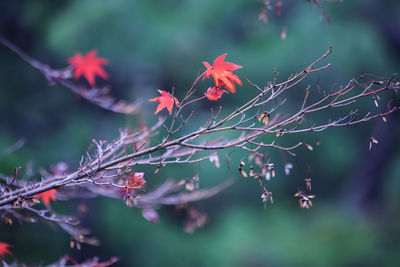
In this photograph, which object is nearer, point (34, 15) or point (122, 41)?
point (34, 15)

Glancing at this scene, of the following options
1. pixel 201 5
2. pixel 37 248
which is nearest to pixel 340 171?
pixel 201 5

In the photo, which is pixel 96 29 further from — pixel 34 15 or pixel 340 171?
pixel 340 171

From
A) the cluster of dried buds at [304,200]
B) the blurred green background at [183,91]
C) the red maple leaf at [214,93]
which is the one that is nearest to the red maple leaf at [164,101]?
the red maple leaf at [214,93]

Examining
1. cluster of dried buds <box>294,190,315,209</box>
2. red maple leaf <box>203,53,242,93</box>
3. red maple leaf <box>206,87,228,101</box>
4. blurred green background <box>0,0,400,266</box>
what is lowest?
cluster of dried buds <box>294,190,315,209</box>

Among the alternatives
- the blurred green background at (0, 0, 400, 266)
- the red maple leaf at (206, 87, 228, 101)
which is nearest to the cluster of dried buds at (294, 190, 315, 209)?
the red maple leaf at (206, 87, 228, 101)

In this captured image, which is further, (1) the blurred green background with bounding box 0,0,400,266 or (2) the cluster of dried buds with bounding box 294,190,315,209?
(1) the blurred green background with bounding box 0,0,400,266

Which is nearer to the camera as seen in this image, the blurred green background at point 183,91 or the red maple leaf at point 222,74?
the red maple leaf at point 222,74

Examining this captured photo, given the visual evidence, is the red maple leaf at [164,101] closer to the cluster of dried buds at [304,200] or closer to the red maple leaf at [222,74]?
the red maple leaf at [222,74]

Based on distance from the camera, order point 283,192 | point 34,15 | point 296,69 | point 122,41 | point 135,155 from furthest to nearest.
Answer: point 283,192
point 296,69
point 122,41
point 34,15
point 135,155

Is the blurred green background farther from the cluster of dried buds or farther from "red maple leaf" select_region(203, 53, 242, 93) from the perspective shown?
the cluster of dried buds
